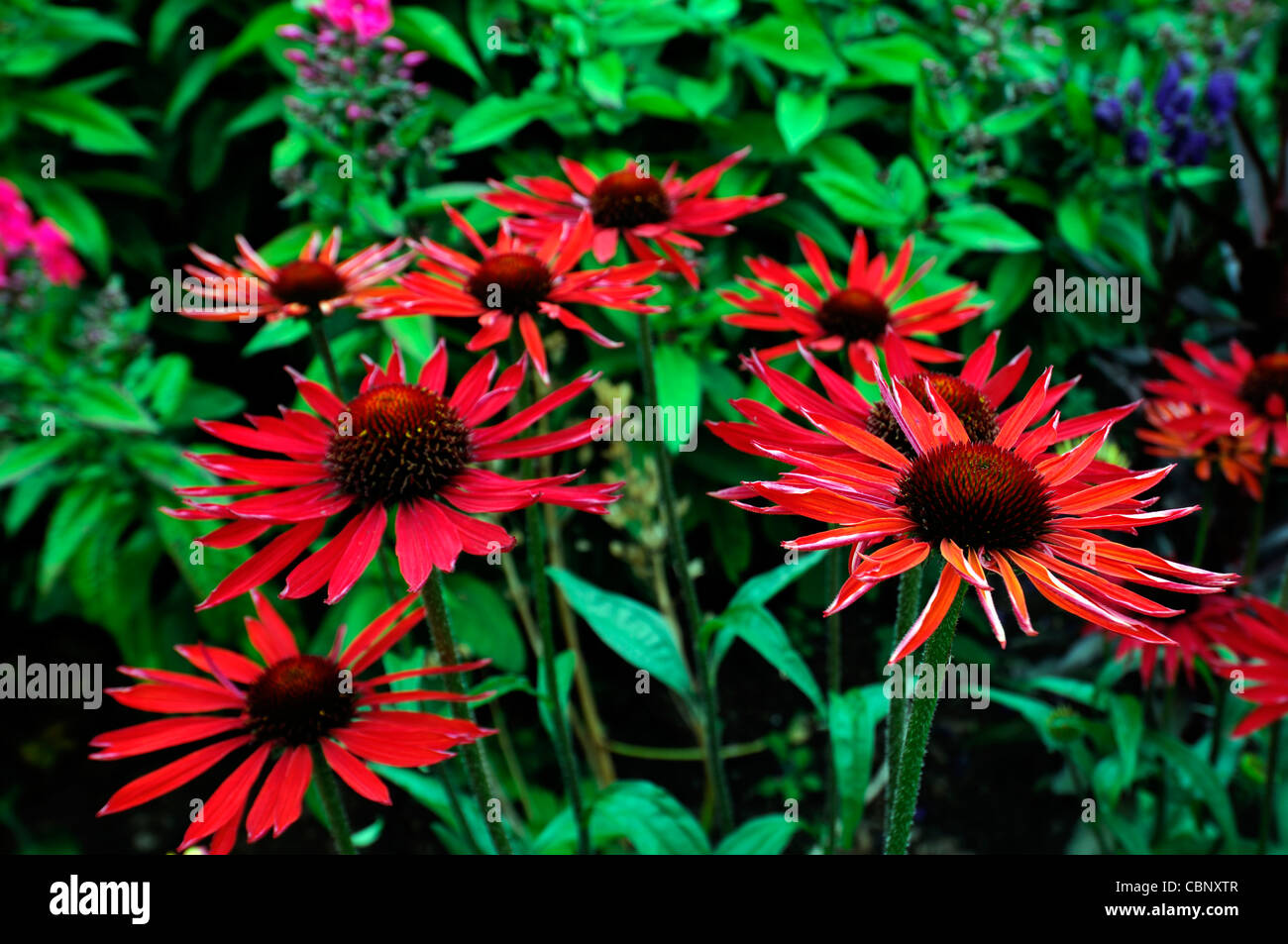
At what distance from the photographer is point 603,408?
4.94 feet

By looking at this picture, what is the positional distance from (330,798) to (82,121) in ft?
6.23

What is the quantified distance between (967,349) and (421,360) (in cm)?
123

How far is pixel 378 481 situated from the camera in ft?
2.83

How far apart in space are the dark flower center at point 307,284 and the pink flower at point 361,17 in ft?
2.01

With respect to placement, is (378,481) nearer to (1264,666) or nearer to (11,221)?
(1264,666)

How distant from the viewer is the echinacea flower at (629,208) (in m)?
1.20

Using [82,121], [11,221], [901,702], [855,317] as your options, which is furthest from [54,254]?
[901,702]

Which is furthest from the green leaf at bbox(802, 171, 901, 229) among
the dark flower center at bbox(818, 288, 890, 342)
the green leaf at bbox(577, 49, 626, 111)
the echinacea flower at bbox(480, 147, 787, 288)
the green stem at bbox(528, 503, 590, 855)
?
the green stem at bbox(528, 503, 590, 855)

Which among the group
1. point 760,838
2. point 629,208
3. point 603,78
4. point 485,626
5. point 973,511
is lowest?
point 760,838

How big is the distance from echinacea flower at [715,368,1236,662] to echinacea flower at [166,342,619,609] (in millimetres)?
210

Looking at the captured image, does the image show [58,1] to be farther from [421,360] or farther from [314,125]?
[421,360]

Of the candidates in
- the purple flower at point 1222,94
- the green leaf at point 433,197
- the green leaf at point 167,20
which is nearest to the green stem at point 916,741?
the green leaf at point 433,197

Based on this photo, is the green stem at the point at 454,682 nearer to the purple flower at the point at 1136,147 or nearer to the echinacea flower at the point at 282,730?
the echinacea flower at the point at 282,730
